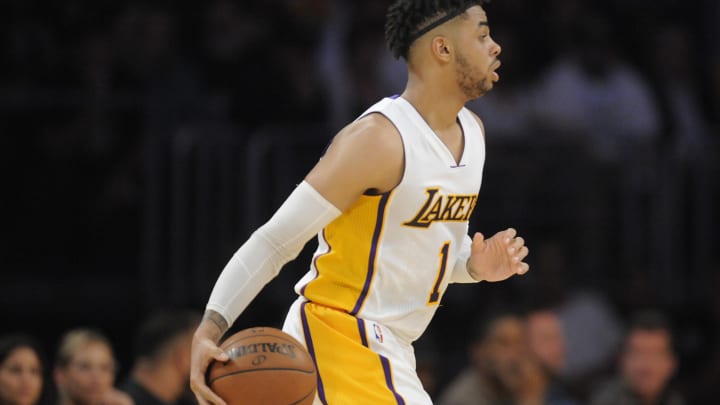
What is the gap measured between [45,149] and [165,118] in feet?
2.99

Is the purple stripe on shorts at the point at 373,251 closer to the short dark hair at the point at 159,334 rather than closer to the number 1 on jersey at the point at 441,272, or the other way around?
the number 1 on jersey at the point at 441,272

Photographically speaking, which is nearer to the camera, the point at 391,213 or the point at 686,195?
the point at 391,213

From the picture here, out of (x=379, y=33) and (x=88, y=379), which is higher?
(x=379, y=33)

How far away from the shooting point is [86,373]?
681cm

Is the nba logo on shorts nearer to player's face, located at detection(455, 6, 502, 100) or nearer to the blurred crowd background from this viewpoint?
player's face, located at detection(455, 6, 502, 100)

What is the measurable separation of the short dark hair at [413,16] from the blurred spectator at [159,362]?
3.08 metres

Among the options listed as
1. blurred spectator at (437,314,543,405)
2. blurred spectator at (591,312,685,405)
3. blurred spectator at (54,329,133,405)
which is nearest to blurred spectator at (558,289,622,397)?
blurred spectator at (591,312,685,405)

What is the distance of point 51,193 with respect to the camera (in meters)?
9.33

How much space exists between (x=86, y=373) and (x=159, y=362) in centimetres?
58

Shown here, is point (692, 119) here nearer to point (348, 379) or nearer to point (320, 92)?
point (320, 92)

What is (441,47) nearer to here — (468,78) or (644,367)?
(468,78)

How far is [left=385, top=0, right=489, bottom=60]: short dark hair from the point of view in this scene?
4723mm

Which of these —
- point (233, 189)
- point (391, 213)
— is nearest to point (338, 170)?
point (391, 213)

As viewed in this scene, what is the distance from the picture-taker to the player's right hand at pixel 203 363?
4.25 metres
